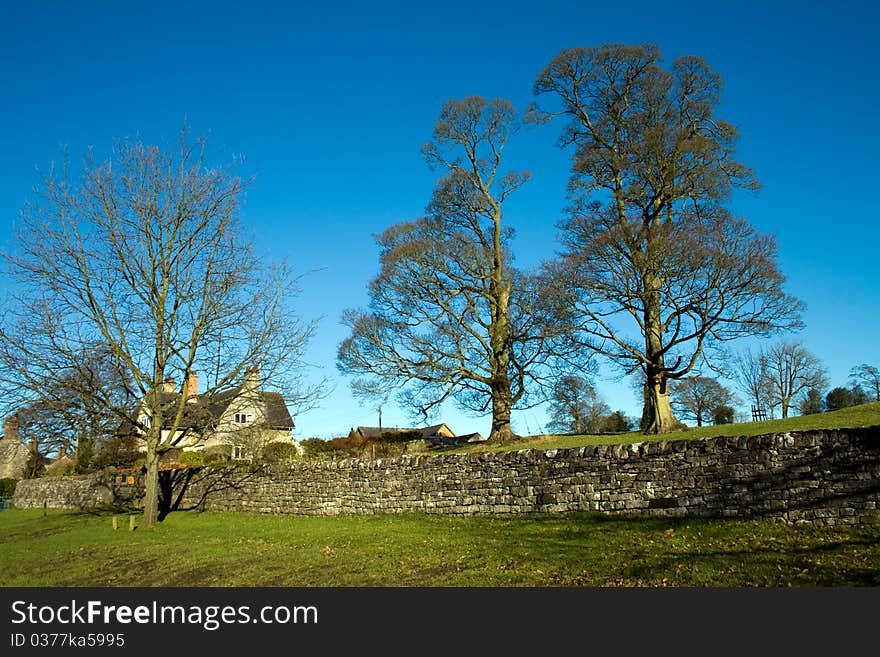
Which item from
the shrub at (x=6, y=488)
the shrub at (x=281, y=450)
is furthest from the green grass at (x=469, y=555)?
the shrub at (x=6, y=488)

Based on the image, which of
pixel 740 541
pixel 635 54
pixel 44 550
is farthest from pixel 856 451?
pixel 635 54

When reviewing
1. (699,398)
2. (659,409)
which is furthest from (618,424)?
(659,409)

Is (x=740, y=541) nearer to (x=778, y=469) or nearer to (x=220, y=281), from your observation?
(x=778, y=469)

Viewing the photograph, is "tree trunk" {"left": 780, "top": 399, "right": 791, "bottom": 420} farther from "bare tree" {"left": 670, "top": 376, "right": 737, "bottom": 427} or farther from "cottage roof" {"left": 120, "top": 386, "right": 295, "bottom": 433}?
"cottage roof" {"left": 120, "top": 386, "right": 295, "bottom": 433}

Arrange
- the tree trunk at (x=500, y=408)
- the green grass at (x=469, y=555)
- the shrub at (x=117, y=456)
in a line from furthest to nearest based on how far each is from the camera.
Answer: the shrub at (x=117, y=456)
the tree trunk at (x=500, y=408)
the green grass at (x=469, y=555)

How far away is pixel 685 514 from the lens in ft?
37.6

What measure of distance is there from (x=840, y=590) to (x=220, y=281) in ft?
60.4

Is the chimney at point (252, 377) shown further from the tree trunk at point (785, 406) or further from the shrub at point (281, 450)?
the tree trunk at point (785, 406)

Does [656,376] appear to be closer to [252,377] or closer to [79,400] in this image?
[252,377]

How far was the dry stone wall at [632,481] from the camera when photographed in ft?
32.2

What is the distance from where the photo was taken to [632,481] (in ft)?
40.7

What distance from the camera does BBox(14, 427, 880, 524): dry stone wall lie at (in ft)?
32.2

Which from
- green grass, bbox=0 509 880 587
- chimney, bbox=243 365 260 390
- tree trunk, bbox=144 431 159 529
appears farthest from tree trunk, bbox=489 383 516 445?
tree trunk, bbox=144 431 159 529

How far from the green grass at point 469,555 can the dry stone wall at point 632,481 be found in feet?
1.28
